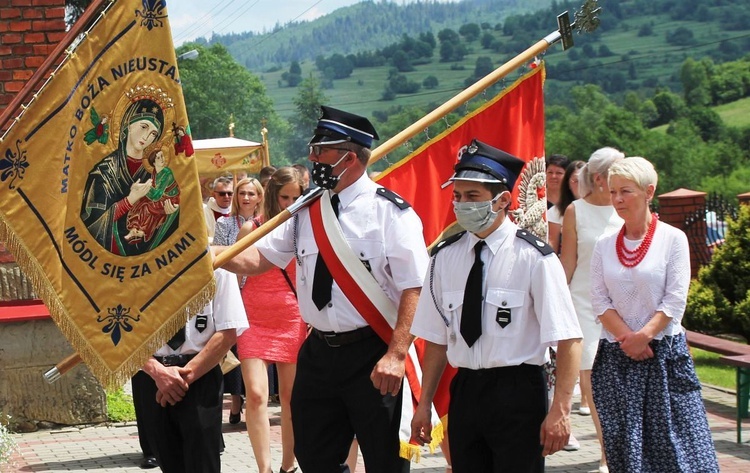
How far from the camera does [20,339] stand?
9695 mm

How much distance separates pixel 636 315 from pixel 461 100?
4.56 feet

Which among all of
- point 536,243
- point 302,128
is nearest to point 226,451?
point 536,243

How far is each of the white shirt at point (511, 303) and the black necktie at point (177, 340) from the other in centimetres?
146

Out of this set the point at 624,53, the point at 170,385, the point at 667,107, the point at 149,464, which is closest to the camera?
the point at 170,385

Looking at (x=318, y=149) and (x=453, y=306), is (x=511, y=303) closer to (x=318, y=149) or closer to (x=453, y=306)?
(x=453, y=306)

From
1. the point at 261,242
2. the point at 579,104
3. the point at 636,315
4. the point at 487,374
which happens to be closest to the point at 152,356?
the point at 261,242

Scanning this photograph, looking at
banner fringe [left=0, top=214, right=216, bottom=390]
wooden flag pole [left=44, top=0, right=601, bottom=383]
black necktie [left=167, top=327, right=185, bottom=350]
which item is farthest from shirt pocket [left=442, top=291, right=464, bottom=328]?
black necktie [left=167, top=327, right=185, bottom=350]

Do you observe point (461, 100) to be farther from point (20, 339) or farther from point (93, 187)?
point (20, 339)

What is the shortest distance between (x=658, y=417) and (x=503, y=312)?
1443mm

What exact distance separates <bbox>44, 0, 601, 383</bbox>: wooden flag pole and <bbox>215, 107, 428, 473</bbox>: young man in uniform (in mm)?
115

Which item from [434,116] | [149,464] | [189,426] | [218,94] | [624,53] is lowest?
[149,464]

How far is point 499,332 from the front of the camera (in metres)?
4.88

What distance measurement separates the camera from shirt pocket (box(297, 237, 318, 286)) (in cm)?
555

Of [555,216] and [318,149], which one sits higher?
[318,149]
